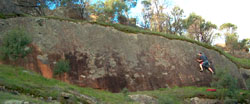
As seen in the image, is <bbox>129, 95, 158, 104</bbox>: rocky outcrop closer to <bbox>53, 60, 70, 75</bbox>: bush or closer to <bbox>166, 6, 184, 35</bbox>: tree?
<bbox>53, 60, 70, 75</bbox>: bush

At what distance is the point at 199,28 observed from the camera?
41344 millimetres

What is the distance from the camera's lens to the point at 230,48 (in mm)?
43719

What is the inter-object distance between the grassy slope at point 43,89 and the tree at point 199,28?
22.5 metres

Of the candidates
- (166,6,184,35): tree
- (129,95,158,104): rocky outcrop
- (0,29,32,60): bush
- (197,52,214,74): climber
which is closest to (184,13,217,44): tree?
(166,6,184,35): tree

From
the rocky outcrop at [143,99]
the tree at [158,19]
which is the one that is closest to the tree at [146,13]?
the tree at [158,19]

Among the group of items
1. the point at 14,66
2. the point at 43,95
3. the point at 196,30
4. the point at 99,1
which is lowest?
the point at 43,95

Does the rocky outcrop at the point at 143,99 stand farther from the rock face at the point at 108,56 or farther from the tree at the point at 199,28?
the tree at the point at 199,28

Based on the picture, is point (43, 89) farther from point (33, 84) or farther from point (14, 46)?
point (14, 46)

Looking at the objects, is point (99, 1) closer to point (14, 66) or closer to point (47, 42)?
point (47, 42)

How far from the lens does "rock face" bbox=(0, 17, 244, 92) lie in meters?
16.1

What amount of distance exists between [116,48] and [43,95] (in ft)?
29.5

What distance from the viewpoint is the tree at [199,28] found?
40.8m

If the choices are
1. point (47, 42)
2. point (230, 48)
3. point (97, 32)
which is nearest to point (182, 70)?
point (97, 32)

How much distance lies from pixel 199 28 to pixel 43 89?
34355 millimetres
